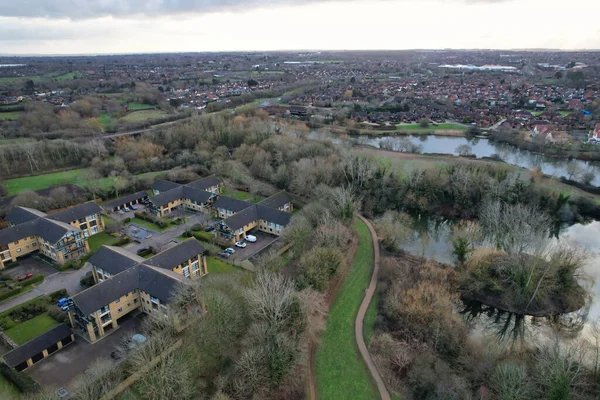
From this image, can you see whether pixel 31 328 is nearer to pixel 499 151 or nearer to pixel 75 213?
pixel 75 213

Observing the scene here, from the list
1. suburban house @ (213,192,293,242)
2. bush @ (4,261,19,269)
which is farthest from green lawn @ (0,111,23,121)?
suburban house @ (213,192,293,242)

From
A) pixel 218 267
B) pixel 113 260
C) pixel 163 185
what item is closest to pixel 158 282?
pixel 113 260

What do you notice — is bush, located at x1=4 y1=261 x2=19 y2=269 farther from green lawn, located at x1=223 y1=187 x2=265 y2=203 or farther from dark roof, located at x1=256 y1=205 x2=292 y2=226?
green lawn, located at x1=223 y1=187 x2=265 y2=203

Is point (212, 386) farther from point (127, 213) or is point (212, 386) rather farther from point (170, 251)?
point (127, 213)

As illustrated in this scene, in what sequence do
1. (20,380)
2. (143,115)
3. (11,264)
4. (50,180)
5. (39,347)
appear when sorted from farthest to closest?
1. (143,115)
2. (50,180)
3. (11,264)
4. (39,347)
5. (20,380)

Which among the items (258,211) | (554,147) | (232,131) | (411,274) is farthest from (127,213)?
(554,147)
